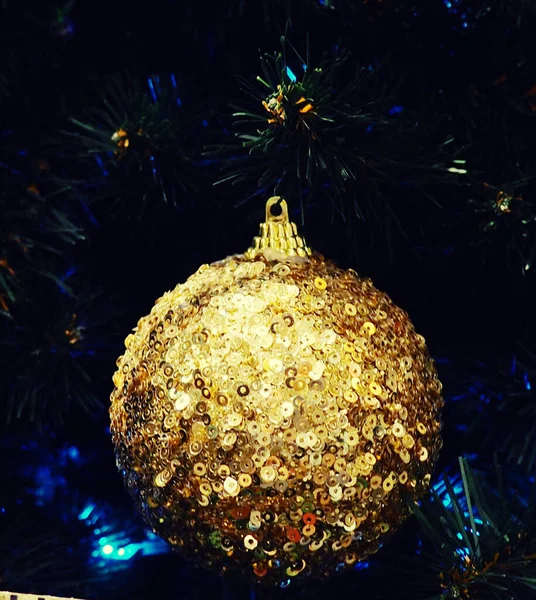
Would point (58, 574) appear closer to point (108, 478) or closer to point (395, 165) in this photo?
point (108, 478)

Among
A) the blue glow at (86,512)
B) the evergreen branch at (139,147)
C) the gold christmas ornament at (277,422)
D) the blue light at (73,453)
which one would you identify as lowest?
the gold christmas ornament at (277,422)

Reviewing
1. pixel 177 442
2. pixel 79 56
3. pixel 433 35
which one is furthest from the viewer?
pixel 79 56

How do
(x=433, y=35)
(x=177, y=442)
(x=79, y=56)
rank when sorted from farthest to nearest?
(x=79, y=56), (x=433, y=35), (x=177, y=442)

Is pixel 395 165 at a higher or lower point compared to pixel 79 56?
lower

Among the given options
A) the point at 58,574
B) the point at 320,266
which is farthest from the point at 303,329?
the point at 58,574

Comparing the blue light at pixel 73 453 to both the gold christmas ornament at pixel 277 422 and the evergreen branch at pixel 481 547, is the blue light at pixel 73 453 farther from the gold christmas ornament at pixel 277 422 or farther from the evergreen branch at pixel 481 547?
the evergreen branch at pixel 481 547

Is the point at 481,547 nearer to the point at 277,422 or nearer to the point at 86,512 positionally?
the point at 277,422

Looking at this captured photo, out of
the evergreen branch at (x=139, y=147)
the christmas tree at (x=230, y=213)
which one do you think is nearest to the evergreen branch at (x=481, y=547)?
the christmas tree at (x=230, y=213)
